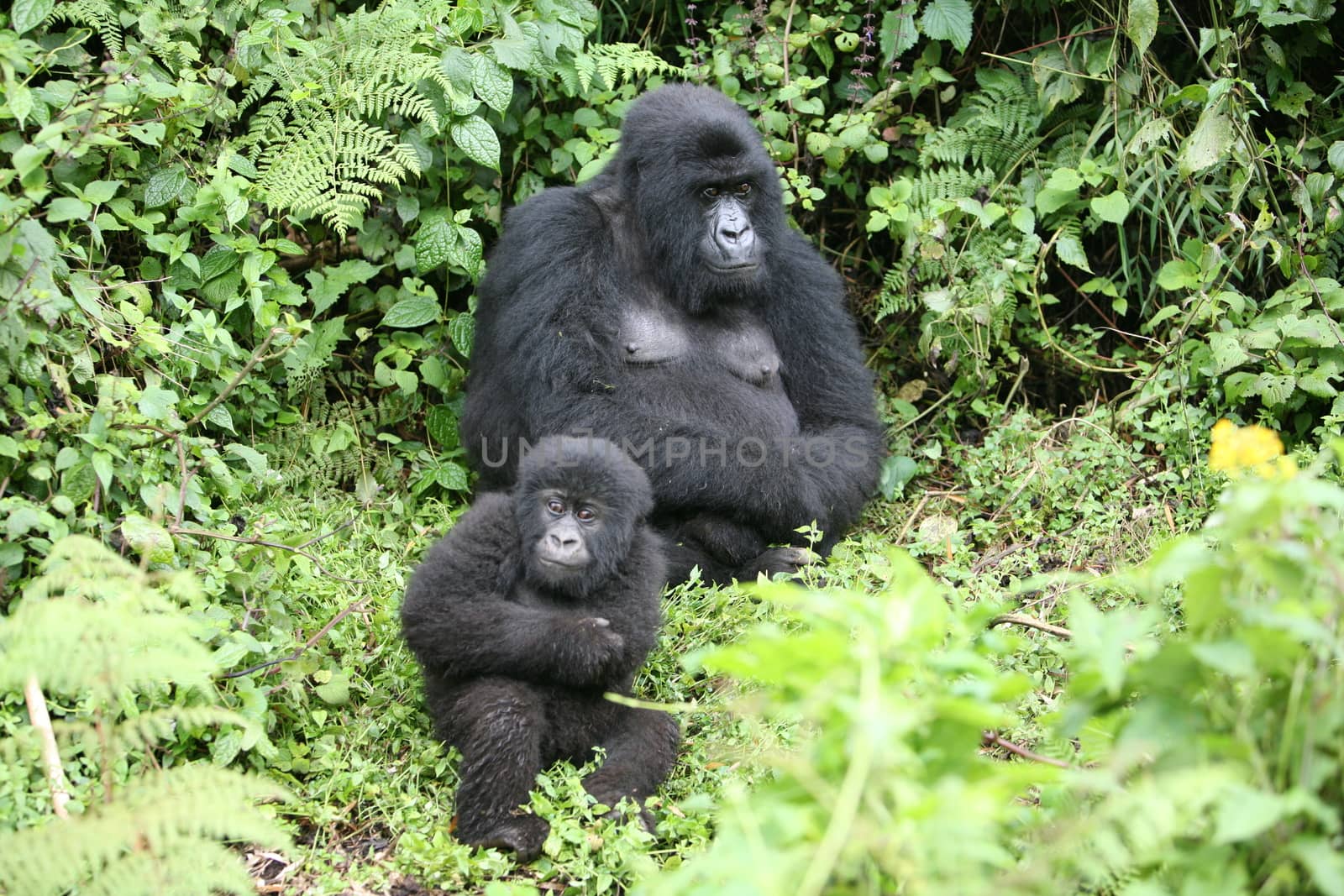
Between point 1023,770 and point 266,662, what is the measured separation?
1986 millimetres

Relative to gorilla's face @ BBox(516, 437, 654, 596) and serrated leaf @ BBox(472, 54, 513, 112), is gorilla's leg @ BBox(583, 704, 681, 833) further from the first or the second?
serrated leaf @ BBox(472, 54, 513, 112)

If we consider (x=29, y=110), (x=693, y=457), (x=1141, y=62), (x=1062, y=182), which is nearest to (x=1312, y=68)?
(x=1141, y=62)

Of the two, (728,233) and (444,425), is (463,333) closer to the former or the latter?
(444,425)

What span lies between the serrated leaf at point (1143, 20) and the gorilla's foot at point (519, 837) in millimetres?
3726

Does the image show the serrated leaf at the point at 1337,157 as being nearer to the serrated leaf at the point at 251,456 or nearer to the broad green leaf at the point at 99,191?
the serrated leaf at the point at 251,456

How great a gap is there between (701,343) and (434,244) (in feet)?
3.40

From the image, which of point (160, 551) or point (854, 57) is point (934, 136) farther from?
point (160, 551)

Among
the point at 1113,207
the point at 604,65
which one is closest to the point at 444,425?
the point at 604,65

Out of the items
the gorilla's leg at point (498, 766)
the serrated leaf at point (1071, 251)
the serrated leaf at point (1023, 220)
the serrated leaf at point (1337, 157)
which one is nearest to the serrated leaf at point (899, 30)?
the serrated leaf at point (1023, 220)

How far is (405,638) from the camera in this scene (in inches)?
128

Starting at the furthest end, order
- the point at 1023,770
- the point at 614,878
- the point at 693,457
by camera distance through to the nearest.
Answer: the point at 693,457 → the point at 614,878 → the point at 1023,770

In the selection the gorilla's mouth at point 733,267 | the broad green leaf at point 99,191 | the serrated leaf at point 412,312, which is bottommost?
the serrated leaf at point 412,312

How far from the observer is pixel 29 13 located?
13.2 ft

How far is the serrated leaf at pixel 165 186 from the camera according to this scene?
14.0 ft
